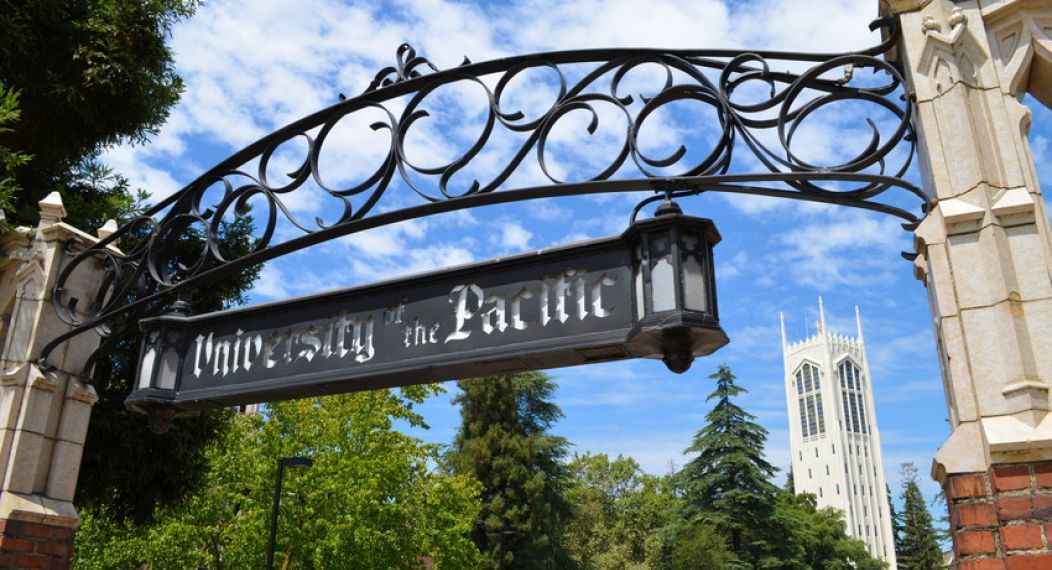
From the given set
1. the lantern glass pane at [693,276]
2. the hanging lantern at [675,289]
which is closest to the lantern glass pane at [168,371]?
the hanging lantern at [675,289]

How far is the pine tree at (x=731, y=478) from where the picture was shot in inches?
1667

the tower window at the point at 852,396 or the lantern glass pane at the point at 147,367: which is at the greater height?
the tower window at the point at 852,396

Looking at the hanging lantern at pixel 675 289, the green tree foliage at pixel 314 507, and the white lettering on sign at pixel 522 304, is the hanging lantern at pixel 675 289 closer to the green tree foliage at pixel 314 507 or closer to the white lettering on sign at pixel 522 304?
the white lettering on sign at pixel 522 304

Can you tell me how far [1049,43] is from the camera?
3.89 metres

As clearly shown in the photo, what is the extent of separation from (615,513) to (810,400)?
84.0 meters

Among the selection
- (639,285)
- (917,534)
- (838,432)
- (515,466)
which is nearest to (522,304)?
(639,285)

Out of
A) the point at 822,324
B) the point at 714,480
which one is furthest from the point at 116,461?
the point at 822,324

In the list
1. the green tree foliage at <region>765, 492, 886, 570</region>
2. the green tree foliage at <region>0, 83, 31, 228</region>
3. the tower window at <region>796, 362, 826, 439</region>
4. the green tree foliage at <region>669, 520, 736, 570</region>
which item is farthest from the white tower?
the green tree foliage at <region>0, 83, 31, 228</region>

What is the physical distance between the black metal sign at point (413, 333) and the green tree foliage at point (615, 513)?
39.0 meters

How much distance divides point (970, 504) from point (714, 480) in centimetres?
4195

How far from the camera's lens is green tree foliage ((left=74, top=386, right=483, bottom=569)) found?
19.9 meters

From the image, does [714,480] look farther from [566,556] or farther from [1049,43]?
[1049,43]

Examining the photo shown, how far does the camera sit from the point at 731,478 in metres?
43.4

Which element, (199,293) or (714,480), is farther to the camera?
(714,480)
